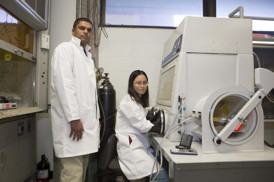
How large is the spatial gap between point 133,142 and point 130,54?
4.34 feet

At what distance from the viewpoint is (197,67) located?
139 centimetres

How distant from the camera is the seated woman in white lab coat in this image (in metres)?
1.30

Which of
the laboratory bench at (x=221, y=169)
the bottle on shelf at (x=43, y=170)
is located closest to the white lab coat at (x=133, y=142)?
the laboratory bench at (x=221, y=169)

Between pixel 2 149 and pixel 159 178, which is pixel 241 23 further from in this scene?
pixel 2 149

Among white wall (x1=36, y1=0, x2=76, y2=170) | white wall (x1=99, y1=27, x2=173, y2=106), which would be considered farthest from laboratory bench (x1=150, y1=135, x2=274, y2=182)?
white wall (x1=36, y1=0, x2=76, y2=170)

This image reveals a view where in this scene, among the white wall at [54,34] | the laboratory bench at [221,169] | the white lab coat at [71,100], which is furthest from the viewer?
the white wall at [54,34]

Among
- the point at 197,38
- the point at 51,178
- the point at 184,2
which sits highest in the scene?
the point at 184,2

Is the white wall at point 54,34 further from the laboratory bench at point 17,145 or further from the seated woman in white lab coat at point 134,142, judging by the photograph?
the seated woman in white lab coat at point 134,142

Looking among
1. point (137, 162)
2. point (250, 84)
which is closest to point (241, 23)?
point (250, 84)

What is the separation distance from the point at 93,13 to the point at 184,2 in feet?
4.39

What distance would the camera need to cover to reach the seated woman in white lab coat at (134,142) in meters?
A: 1.30

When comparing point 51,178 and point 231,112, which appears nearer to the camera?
point 231,112

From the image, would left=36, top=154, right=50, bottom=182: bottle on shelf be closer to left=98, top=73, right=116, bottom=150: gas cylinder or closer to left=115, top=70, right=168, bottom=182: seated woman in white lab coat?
left=98, top=73, right=116, bottom=150: gas cylinder

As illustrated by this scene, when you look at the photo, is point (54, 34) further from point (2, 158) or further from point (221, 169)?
point (221, 169)
